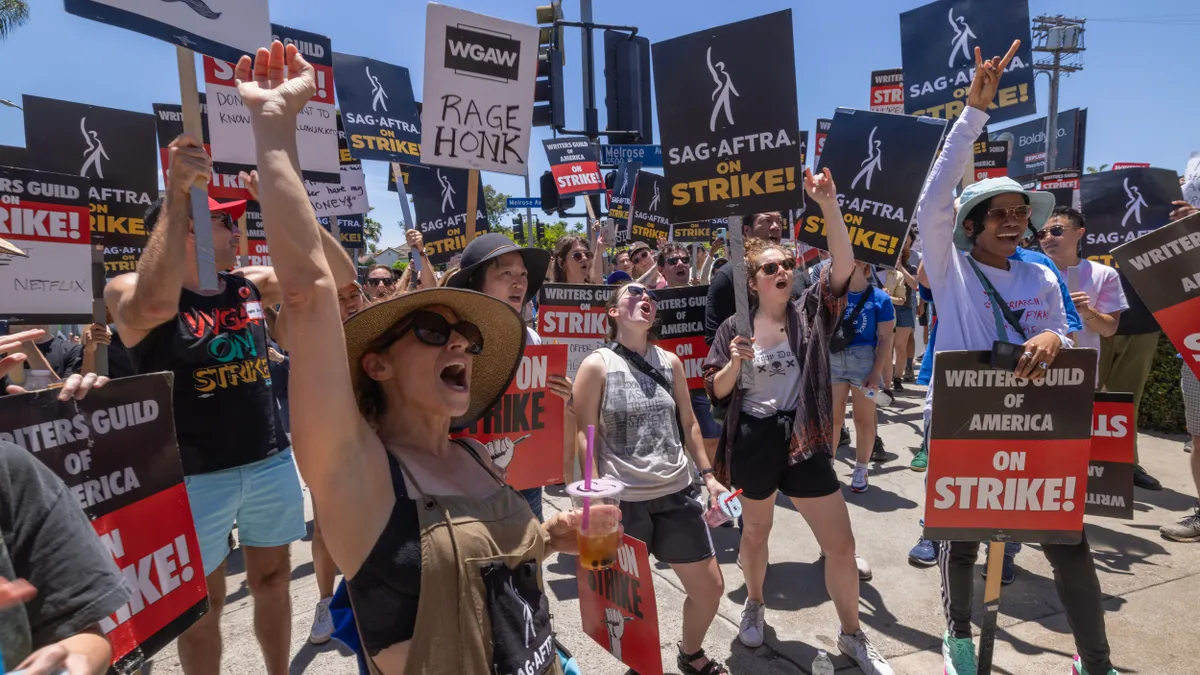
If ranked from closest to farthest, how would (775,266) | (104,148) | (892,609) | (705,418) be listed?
(775,266), (892,609), (104,148), (705,418)

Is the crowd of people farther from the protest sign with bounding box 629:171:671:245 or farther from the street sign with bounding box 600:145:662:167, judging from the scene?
the street sign with bounding box 600:145:662:167

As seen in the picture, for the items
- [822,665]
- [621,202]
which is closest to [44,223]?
[822,665]

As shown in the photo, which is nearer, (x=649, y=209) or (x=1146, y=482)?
(x=1146, y=482)

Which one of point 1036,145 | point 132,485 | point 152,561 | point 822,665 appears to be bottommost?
point 822,665

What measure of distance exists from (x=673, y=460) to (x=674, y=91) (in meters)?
2.09

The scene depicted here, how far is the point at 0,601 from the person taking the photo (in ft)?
3.19

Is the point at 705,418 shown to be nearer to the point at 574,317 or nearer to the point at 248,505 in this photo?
the point at 574,317

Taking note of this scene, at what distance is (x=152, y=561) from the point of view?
2.07m

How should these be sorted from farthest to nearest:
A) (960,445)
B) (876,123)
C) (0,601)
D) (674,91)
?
(876,123) < (674,91) < (960,445) < (0,601)

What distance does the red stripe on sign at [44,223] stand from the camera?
3618mm

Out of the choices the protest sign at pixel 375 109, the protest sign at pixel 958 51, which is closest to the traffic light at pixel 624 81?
the protest sign at pixel 958 51

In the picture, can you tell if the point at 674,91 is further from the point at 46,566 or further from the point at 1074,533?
the point at 46,566

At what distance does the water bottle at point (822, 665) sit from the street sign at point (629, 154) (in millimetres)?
13879

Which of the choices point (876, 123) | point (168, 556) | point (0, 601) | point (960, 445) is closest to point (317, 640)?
point (168, 556)
